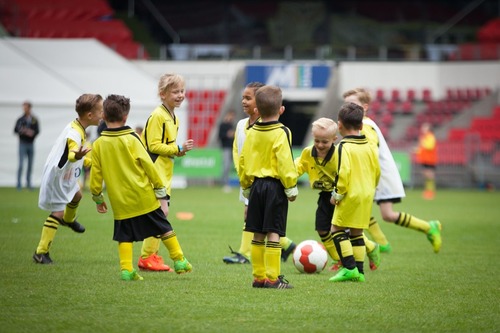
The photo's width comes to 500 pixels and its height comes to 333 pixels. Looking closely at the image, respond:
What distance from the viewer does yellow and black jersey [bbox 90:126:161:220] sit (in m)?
8.15

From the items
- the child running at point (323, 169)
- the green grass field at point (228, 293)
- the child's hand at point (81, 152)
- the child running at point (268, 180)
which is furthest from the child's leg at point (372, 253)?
the child's hand at point (81, 152)

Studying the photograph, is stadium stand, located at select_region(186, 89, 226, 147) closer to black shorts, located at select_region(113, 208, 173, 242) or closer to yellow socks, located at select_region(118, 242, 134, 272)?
black shorts, located at select_region(113, 208, 173, 242)

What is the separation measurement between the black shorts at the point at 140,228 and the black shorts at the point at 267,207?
3.03 feet

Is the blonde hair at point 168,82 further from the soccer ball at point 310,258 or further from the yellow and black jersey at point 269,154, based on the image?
the soccer ball at point 310,258

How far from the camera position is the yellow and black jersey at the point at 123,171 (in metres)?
8.15

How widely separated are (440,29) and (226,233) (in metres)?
27.9

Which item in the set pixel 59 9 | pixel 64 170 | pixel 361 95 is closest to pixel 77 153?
pixel 64 170

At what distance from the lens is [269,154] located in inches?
303

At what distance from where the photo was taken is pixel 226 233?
43.3 ft

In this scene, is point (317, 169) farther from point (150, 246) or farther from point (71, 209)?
point (71, 209)

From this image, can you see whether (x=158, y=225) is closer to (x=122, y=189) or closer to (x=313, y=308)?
(x=122, y=189)

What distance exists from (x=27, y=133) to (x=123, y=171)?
14918mm

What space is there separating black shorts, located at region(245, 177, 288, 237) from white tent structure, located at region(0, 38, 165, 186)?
55.2 ft

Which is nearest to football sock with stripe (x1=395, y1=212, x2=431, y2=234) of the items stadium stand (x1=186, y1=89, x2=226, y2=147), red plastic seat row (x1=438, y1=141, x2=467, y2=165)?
red plastic seat row (x1=438, y1=141, x2=467, y2=165)
